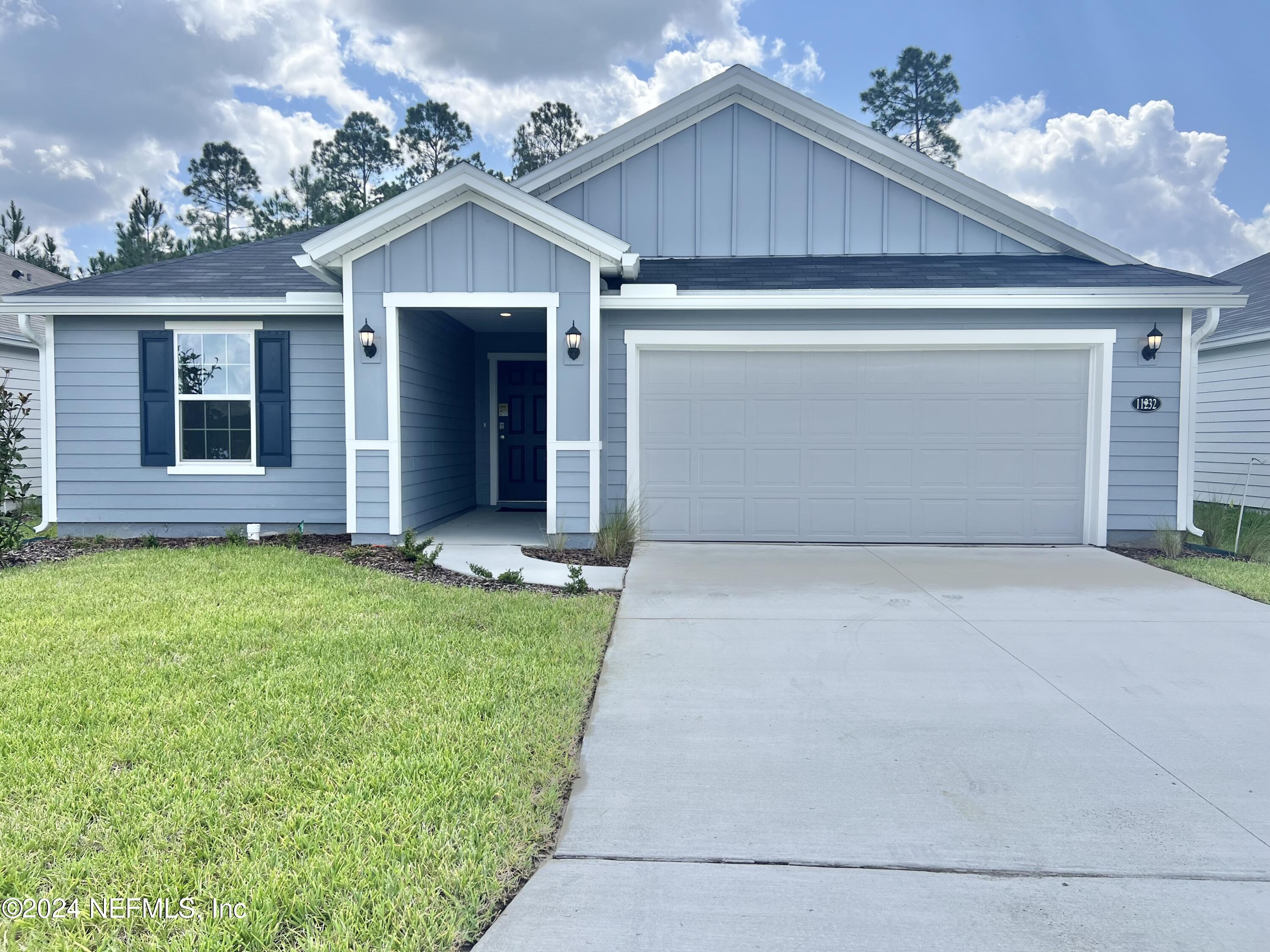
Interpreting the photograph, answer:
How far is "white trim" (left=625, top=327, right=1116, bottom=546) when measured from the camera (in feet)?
26.2

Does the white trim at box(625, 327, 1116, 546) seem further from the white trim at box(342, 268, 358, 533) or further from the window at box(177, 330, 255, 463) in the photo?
the window at box(177, 330, 255, 463)

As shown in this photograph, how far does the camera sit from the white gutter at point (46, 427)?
823cm

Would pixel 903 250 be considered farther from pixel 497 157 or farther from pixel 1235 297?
pixel 497 157

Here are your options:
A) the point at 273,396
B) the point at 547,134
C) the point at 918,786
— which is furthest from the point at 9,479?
the point at 547,134

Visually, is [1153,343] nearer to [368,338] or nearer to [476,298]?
[476,298]

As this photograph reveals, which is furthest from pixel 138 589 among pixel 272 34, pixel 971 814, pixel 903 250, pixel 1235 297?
pixel 272 34

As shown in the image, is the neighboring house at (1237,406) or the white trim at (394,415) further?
the neighboring house at (1237,406)

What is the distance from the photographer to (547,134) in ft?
80.5

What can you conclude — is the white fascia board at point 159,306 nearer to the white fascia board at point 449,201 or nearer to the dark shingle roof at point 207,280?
the dark shingle roof at point 207,280

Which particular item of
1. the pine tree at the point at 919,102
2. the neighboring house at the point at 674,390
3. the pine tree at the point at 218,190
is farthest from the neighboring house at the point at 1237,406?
the pine tree at the point at 218,190

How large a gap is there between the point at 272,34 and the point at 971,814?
21483 mm

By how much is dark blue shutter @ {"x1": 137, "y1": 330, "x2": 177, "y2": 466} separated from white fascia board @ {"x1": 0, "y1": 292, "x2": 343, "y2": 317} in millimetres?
315

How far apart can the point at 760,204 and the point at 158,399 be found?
740 cm

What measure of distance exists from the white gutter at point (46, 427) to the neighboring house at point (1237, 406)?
582 inches
